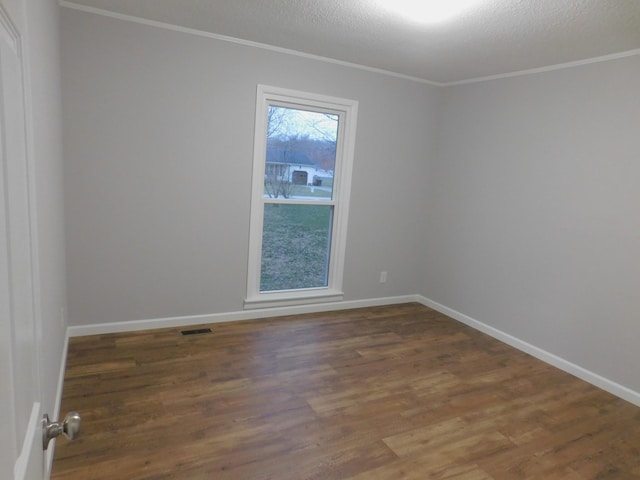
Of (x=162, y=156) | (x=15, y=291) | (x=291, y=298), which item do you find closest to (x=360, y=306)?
(x=291, y=298)

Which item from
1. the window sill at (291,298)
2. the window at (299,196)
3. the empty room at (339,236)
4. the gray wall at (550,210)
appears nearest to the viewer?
the empty room at (339,236)

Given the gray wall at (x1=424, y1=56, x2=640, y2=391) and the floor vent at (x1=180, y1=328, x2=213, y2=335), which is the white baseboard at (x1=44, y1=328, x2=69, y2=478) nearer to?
the floor vent at (x1=180, y1=328, x2=213, y2=335)

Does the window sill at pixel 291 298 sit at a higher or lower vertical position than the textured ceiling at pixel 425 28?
lower

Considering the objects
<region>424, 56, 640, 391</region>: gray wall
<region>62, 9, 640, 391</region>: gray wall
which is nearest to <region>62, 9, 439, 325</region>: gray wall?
<region>62, 9, 640, 391</region>: gray wall

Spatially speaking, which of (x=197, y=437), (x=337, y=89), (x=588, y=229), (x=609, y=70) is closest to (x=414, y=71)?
(x=337, y=89)

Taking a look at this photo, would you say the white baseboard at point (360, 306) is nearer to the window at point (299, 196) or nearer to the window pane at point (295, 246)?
the window at point (299, 196)

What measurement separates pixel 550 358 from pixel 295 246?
2.46 meters

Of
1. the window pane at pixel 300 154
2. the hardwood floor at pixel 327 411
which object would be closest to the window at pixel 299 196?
the window pane at pixel 300 154

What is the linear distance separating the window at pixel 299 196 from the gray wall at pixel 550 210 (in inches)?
47.3

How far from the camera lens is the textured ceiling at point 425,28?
239 cm

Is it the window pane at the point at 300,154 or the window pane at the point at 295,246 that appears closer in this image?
the window pane at the point at 300,154

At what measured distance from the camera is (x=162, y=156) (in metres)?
3.30

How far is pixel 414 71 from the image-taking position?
3.98 m

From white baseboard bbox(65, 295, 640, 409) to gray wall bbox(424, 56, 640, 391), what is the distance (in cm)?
6
